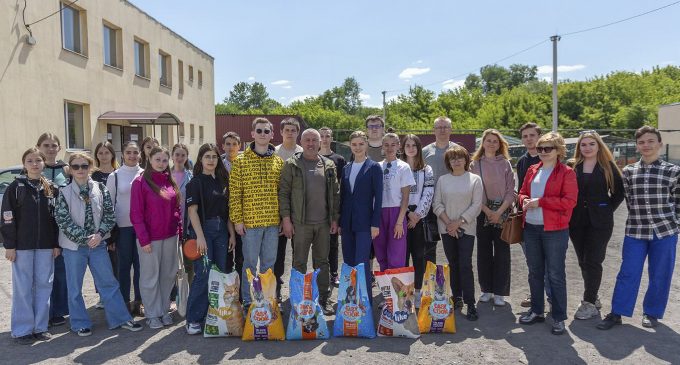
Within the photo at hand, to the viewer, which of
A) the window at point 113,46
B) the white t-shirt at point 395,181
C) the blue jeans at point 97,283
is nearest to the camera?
the blue jeans at point 97,283

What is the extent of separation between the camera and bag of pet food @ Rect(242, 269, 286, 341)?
423 centimetres

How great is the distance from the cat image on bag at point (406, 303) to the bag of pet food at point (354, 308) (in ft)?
0.89

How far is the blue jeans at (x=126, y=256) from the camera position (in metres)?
4.79

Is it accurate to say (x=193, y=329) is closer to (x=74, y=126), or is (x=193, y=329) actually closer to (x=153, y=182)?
(x=153, y=182)

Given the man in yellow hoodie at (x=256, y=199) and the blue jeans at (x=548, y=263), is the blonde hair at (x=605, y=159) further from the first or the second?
the man in yellow hoodie at (x=256, y=199)

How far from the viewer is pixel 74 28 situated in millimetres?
13891

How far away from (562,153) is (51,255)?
4.86 metres

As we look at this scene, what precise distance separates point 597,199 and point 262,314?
3.34m

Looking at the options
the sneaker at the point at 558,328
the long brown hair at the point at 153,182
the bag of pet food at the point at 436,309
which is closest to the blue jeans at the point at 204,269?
the long brown hair at the point at 153,182

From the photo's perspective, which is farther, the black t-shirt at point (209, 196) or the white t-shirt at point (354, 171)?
the white t-shirt at point (354, 171)

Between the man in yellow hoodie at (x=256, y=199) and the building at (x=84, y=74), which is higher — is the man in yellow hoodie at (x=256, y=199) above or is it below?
below

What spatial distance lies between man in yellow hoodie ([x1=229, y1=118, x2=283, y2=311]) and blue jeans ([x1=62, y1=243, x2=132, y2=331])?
4.10 ft

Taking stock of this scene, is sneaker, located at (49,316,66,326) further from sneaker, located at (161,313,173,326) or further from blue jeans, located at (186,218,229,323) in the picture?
blue jeans, located at (186,218,229,323)

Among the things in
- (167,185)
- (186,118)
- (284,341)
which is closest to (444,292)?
(284,341)
